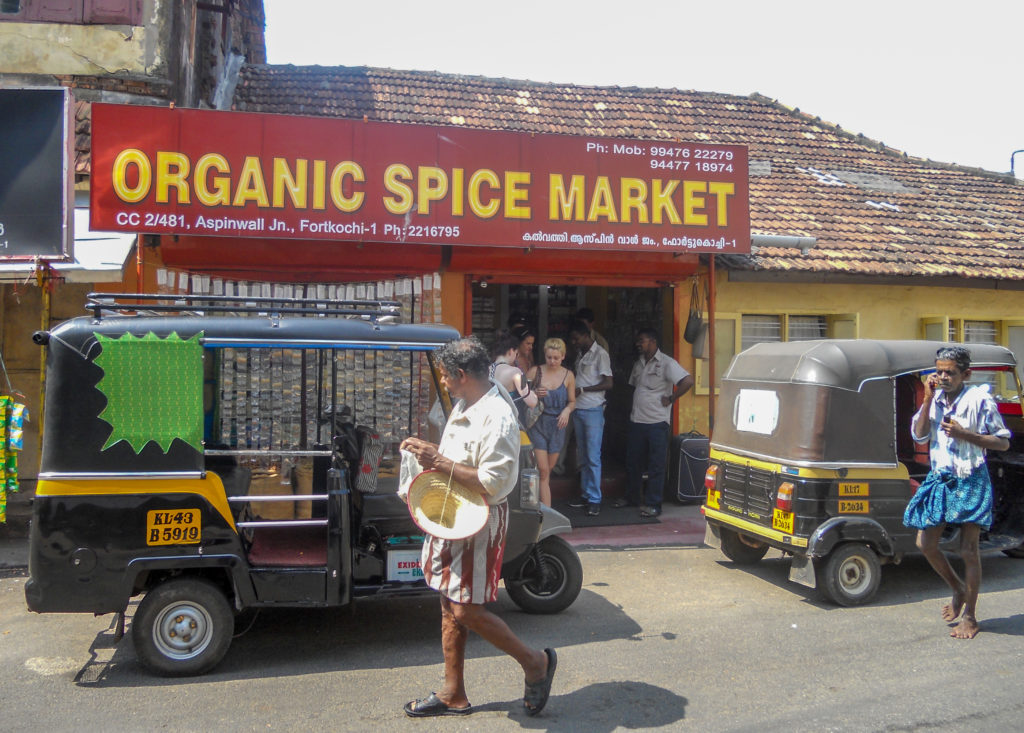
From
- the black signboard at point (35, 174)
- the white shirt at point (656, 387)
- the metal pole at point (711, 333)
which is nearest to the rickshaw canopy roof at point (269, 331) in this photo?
the black signboard at point (35, 174)

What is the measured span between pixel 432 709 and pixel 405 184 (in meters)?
5.26

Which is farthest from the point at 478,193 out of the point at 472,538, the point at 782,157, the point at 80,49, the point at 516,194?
the point at 782,157

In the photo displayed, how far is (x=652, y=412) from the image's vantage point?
9195 mm

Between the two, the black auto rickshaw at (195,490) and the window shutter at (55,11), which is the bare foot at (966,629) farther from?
the window shutter at (55,11)

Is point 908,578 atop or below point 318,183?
below

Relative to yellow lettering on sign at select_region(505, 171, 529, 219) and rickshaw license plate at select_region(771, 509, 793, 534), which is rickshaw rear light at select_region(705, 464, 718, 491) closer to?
rickshaw license plate at select_region(771, 509, 793, 534)

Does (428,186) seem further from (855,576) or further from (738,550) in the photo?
(855,576)

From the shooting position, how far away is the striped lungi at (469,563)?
4020 millimetres

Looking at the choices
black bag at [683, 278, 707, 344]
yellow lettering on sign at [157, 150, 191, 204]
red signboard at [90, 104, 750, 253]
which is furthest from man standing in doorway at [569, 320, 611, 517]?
yellow lettering on sign at [157, 150, 191, 204]

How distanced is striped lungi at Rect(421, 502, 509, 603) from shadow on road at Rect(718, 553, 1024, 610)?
3.11 meters

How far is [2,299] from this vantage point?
8156 millimetres

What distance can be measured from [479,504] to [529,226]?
16.1 feet

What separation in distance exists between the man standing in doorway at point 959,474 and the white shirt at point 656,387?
364cm

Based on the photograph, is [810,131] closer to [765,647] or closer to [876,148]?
[876,148]
